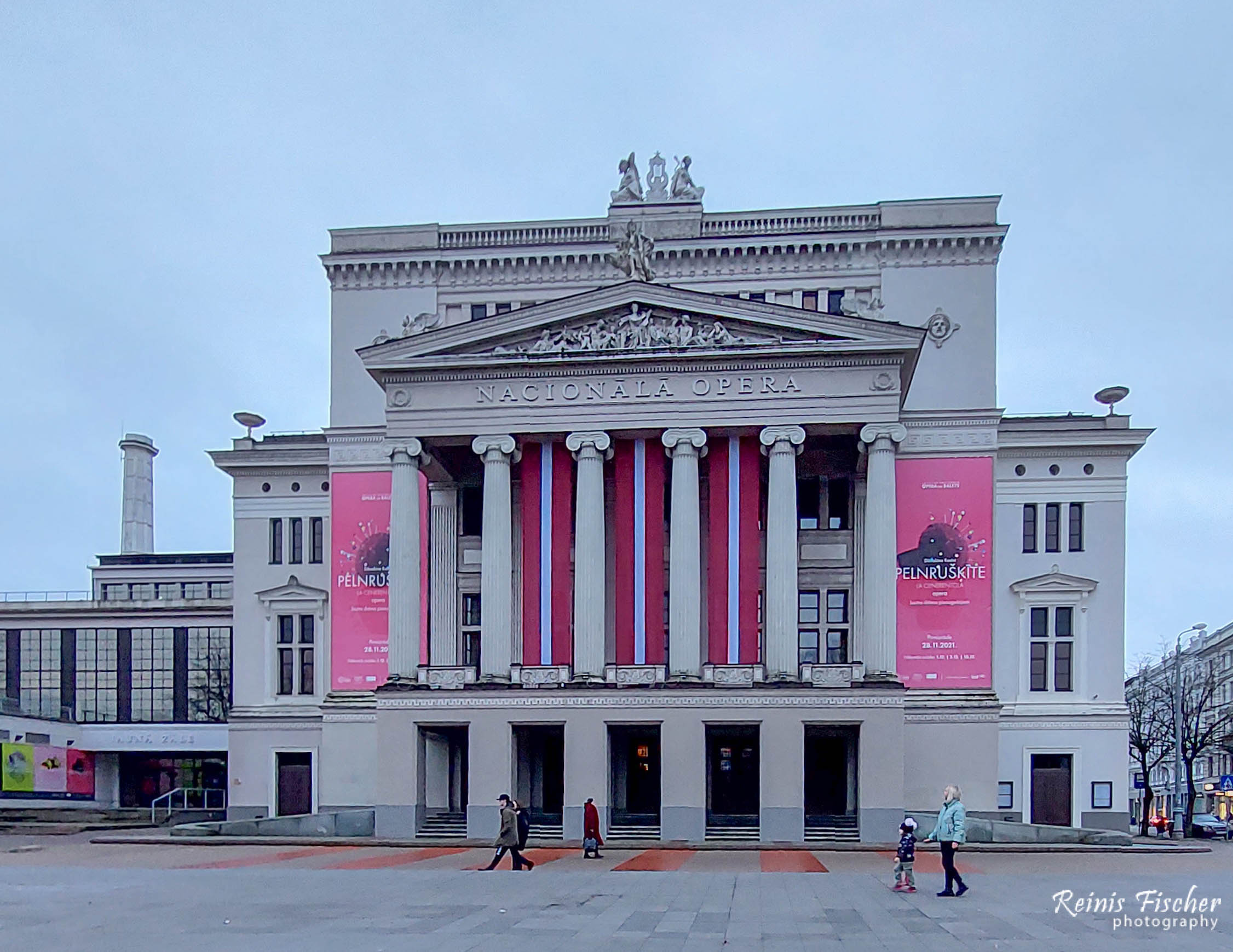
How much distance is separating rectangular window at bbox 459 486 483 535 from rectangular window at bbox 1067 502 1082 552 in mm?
25625

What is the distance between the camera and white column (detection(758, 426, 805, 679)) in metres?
47.5

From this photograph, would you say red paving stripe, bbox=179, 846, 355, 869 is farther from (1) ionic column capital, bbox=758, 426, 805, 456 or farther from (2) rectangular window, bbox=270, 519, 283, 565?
(2) rectangular window, bbox=270, 519, 283, 565

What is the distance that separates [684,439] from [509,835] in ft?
68.6

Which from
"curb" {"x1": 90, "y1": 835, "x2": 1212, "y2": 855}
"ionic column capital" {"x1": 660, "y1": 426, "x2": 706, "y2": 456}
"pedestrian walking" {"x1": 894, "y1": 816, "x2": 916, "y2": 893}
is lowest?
"curb" {"x1": 90, "y1": 835, "x2": 1212, "y2": 855}

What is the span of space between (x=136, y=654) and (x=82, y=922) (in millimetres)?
60004

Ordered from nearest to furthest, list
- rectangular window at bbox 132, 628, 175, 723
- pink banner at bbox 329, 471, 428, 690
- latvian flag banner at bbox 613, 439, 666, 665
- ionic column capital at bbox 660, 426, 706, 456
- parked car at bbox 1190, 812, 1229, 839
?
latvian flag banner at bbox 613, 439, 666, 665 → ionic column capital at bbox 660, 426, 706, 456 → pink banner at bbox 329, 471, 428, 690 → parked car at bbox 1190, 812, 1229, 839 → rectangular window at bbox 132, 628, 175, 723

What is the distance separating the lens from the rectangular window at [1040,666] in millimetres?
55812

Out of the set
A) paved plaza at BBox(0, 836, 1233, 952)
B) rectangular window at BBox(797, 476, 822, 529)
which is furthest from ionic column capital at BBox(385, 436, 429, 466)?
paved plaza at BBox(0, 836, 1233, 952)

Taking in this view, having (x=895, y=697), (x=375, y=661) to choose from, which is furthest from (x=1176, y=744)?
(x=375, y=661)

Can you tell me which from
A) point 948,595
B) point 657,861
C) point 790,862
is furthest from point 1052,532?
point 657,861

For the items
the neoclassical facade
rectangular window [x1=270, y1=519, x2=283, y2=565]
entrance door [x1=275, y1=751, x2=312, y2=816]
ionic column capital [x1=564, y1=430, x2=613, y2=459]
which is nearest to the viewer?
the neoclassical facade

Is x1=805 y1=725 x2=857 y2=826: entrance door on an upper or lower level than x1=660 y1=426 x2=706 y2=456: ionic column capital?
lower

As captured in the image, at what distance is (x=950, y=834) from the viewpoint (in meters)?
25.7

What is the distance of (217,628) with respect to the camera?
7769cm
